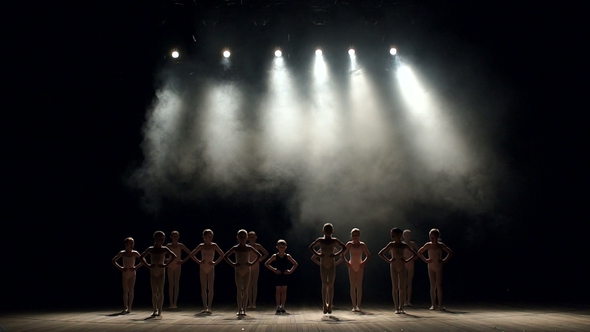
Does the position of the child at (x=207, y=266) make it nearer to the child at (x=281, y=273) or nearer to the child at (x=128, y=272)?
the child at (x=128, y=272)

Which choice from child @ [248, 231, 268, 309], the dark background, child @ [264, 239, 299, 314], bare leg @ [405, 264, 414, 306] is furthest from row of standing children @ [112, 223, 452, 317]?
the dark background

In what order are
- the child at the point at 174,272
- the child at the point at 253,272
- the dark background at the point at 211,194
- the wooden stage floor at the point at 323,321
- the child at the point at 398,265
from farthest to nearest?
the dark background at the point at 211,194 → the child at the point at 253,272 → the child at the point at 174,272 → the child at the point at 398,265 → the wooden stage floor at the point at 323,321

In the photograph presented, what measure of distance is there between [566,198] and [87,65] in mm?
14741

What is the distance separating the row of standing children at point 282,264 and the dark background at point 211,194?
4375 mm

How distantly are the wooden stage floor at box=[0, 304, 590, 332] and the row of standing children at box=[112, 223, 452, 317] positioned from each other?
36cm

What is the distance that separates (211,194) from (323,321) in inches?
309

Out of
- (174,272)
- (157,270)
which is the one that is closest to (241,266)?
(157,270)

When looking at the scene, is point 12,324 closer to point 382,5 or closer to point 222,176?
point 222,176

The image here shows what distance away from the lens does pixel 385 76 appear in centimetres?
1441

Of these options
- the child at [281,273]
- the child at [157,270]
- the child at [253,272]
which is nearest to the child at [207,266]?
the child at [157,270]

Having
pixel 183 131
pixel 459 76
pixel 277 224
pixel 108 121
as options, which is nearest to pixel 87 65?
pixel 108 121

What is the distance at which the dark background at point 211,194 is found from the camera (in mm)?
13141

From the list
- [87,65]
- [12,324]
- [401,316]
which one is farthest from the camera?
[87,65]

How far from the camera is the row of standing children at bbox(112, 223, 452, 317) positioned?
827 cm
